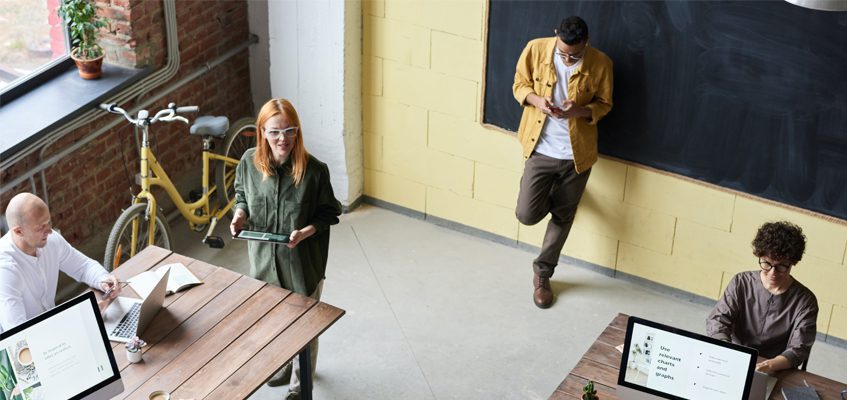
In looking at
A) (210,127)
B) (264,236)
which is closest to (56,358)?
(264,236)

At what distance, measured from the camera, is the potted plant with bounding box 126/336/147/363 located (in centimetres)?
400

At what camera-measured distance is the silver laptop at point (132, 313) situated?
13.5 feet

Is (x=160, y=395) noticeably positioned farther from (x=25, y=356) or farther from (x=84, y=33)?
(x=84, y=33)

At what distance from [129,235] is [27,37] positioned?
1.25 m

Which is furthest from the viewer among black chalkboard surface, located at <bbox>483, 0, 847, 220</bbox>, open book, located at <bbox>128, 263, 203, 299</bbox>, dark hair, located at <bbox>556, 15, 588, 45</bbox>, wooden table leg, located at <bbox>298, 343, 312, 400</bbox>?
dark hair, located at <bbox>556, 15, 588, 45</bbox>

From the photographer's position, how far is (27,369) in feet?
11.3

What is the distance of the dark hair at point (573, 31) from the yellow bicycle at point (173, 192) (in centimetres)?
208

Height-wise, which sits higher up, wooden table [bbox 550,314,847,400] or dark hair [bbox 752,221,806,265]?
dark hair [bbox 752,221,806,265]

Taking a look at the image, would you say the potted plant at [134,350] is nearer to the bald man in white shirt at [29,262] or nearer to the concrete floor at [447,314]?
the bald man in white shirt at [29,262]

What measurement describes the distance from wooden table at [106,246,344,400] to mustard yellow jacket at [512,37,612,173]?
1864 millimetres

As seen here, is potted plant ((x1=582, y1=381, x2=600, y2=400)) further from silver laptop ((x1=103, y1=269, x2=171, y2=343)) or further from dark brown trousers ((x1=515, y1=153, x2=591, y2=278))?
dark brown trousers ((x1=515, y1=153, x2=591, y2=278))

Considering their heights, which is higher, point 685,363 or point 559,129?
point 559,129

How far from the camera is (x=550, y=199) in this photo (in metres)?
5.92

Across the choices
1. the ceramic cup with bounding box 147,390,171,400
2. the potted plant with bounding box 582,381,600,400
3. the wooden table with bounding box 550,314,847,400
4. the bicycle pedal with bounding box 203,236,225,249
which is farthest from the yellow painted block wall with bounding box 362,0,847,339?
the ceramic cup with bounding box 147,390,171,400
